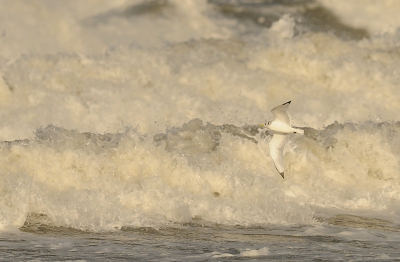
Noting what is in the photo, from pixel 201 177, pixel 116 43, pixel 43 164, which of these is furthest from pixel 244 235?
pixel 116 43

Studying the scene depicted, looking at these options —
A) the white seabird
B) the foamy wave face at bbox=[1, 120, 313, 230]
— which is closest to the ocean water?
the foamy wave face at bbox=[1, 120, 313, 230]

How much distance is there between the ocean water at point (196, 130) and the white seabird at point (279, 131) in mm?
647

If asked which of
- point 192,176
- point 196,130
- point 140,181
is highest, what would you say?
point 196,130

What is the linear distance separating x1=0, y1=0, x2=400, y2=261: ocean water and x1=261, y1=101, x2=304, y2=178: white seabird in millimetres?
647

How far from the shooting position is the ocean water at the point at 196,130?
8.90 metres

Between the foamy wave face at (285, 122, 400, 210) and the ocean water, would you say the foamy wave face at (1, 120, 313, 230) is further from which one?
the foamy wave face at (285, 122, 400, 210)

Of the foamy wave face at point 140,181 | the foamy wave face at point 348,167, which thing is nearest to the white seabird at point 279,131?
the foamy wave face at point 140,181

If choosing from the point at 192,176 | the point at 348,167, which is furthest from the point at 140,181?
the point at 348,167

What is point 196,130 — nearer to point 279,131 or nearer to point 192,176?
point 192,176

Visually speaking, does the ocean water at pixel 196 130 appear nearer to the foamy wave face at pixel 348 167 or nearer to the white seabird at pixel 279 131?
the foamy wave face at pixel 348 167

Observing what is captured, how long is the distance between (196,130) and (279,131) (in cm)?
333

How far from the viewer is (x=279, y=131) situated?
10180 millimetres

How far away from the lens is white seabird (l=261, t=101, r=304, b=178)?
32.4 feet

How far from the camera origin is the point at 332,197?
37.5 ft
